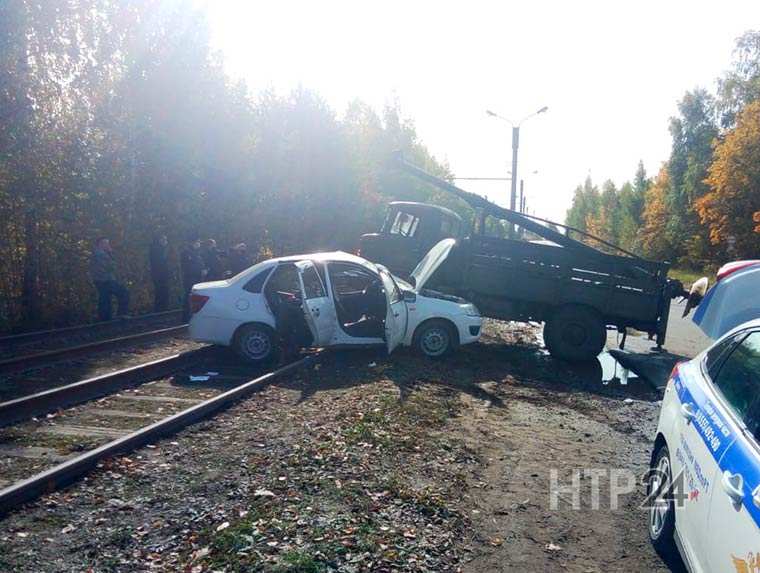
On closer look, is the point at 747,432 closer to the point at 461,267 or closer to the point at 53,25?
the point at 461,267

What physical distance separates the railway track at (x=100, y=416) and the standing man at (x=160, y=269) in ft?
21.1

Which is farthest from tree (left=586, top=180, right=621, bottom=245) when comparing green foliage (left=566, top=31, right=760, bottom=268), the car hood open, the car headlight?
the car headlight

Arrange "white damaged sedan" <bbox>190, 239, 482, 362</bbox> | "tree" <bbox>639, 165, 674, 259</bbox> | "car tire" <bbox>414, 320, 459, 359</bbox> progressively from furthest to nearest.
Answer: "tree" <bbox>639, 165, 674, 259</bbox>, "car tire" <bbox>414, 320, 459, 359</bbox>, "white damaged sedan" <bbox>190, 239, 482, 362</bbox>

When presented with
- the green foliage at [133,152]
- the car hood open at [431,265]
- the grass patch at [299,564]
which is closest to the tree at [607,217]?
the green foliage at [133,152]

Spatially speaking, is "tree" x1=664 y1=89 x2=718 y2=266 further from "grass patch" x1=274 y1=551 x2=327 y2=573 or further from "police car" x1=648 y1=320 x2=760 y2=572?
"grass patch" x1=274 y1=551 x2=327 y2=573

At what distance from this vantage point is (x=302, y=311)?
10578 mm

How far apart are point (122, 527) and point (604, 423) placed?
5479 mm

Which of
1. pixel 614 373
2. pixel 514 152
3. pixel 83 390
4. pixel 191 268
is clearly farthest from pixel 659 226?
pixel 83 390

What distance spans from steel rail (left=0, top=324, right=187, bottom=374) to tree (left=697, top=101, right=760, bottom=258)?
3792 cm

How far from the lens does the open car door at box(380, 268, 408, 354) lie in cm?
1028

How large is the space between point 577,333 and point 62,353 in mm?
8494

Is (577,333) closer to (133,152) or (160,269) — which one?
(160,269)

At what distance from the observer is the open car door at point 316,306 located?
10211 mm

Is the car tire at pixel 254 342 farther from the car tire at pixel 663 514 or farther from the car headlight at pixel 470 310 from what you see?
the car tire at pixel 663 514
